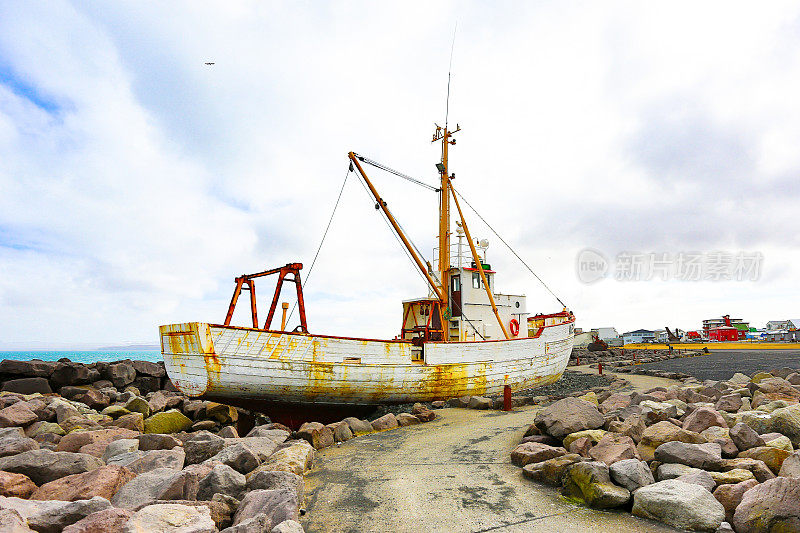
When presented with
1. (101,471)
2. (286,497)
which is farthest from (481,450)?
(101,471)

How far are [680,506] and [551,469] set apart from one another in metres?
1.55

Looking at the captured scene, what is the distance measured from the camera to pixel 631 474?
500cm

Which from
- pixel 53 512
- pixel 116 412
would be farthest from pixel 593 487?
pixel 116 412

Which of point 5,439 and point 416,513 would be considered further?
point 5,439

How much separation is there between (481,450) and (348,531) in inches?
133

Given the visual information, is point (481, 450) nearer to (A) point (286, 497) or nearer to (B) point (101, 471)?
(A) point (286, 497)

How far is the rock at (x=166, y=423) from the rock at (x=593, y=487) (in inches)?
390

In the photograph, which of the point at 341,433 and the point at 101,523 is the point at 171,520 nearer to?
the point at 101,523

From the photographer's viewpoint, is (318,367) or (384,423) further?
(318,367)

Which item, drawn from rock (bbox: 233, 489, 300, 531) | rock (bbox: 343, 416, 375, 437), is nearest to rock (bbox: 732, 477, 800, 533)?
rock (bbox: 233, 489, 300, 531)

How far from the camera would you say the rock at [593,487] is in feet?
15.6

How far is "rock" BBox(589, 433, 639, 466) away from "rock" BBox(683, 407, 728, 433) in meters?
1.61

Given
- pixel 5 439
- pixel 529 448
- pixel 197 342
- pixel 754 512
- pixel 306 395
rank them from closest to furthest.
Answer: pixel 754 512 < pixel 529 448 < pixel 5 439 < pixel 197 342 < pixel 306 395

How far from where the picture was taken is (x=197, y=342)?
439 inches
